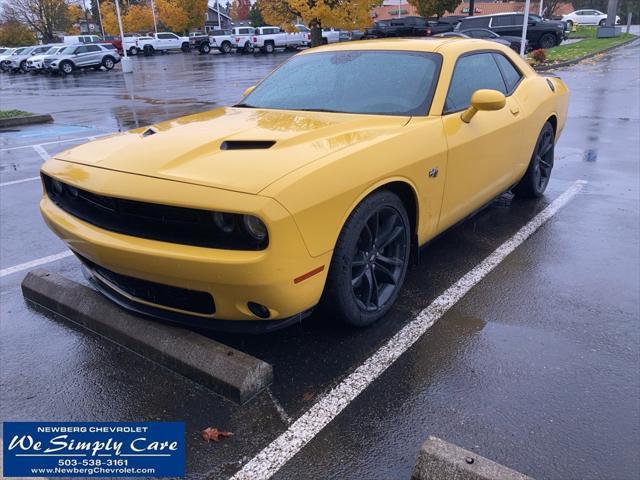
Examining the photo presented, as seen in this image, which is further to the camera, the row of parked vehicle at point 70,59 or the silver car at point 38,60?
the silver car at point 38,60

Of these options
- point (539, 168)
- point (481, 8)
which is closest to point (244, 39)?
point (481, 8)

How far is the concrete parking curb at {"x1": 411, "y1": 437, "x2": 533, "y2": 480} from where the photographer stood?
2.04m

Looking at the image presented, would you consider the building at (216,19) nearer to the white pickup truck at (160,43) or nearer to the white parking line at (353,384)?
the white pickup truck at (160,43)

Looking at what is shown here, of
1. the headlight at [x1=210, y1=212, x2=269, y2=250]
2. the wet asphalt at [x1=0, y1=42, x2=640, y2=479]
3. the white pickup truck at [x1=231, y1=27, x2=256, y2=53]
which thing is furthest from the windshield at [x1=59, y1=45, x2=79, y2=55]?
the headlight at [x1=210, y1=212, x2=269, y2=250]

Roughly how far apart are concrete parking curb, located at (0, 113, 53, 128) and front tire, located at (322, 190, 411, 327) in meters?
11.9

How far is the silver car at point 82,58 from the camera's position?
31.0 metres

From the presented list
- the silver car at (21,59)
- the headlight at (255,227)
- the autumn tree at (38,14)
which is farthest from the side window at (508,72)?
the autumn tree at (38,14)

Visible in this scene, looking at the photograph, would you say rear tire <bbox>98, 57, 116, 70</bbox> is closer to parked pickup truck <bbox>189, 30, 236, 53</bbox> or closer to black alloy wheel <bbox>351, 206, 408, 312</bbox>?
parked pickup truck <bbox>189, 30, 236, 53</bbox>

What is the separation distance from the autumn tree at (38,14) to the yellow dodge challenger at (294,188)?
61360 mm

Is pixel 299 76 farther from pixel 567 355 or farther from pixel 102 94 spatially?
pixel 102 94

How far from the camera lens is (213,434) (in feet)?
8.21

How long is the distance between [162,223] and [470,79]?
260cm

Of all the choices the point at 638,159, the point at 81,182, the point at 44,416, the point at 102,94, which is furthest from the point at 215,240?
the point at 102,94

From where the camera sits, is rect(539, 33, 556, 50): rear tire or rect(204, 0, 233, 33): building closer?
rect(539, 33, 556, 50): rear tire
